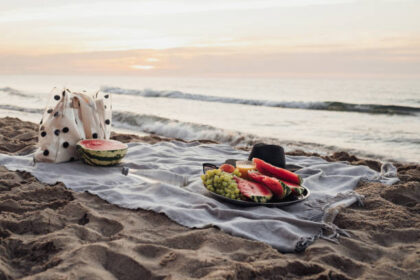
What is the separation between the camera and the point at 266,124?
38.2 feet

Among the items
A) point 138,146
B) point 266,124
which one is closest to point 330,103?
point 266,124

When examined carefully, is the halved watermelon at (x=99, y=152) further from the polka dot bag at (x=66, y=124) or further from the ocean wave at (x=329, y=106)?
the ocean wave at (x=329, y=106)

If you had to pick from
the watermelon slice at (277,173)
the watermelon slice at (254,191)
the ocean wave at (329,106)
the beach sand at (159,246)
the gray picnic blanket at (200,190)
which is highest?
the ocean wave at (329,106)

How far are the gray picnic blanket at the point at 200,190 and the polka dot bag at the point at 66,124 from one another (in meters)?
0.17

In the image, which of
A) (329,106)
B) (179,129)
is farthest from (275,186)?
(329,106)

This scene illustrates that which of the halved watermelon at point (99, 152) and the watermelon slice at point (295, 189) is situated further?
the halved watermelon at point (99, 152)

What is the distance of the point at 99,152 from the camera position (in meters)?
4.29

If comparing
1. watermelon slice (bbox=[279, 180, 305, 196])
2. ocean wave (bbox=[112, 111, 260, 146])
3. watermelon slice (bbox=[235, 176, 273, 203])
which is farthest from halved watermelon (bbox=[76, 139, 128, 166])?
ocean wave (bbox=[112, 111, 260, 146])

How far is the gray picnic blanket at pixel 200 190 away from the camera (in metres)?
2.84

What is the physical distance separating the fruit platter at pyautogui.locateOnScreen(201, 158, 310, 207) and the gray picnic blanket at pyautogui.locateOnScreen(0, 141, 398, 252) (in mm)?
82

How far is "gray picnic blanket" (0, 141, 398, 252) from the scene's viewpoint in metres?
2.84

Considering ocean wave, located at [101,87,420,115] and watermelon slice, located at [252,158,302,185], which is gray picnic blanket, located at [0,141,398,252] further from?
ocean wave, located at [101,87,420,115]

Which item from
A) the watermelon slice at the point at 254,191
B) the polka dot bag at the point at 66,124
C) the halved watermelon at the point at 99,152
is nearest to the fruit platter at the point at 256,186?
the watermelon slice at the point at 254,191

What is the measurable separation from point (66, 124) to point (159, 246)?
98.3 inches
